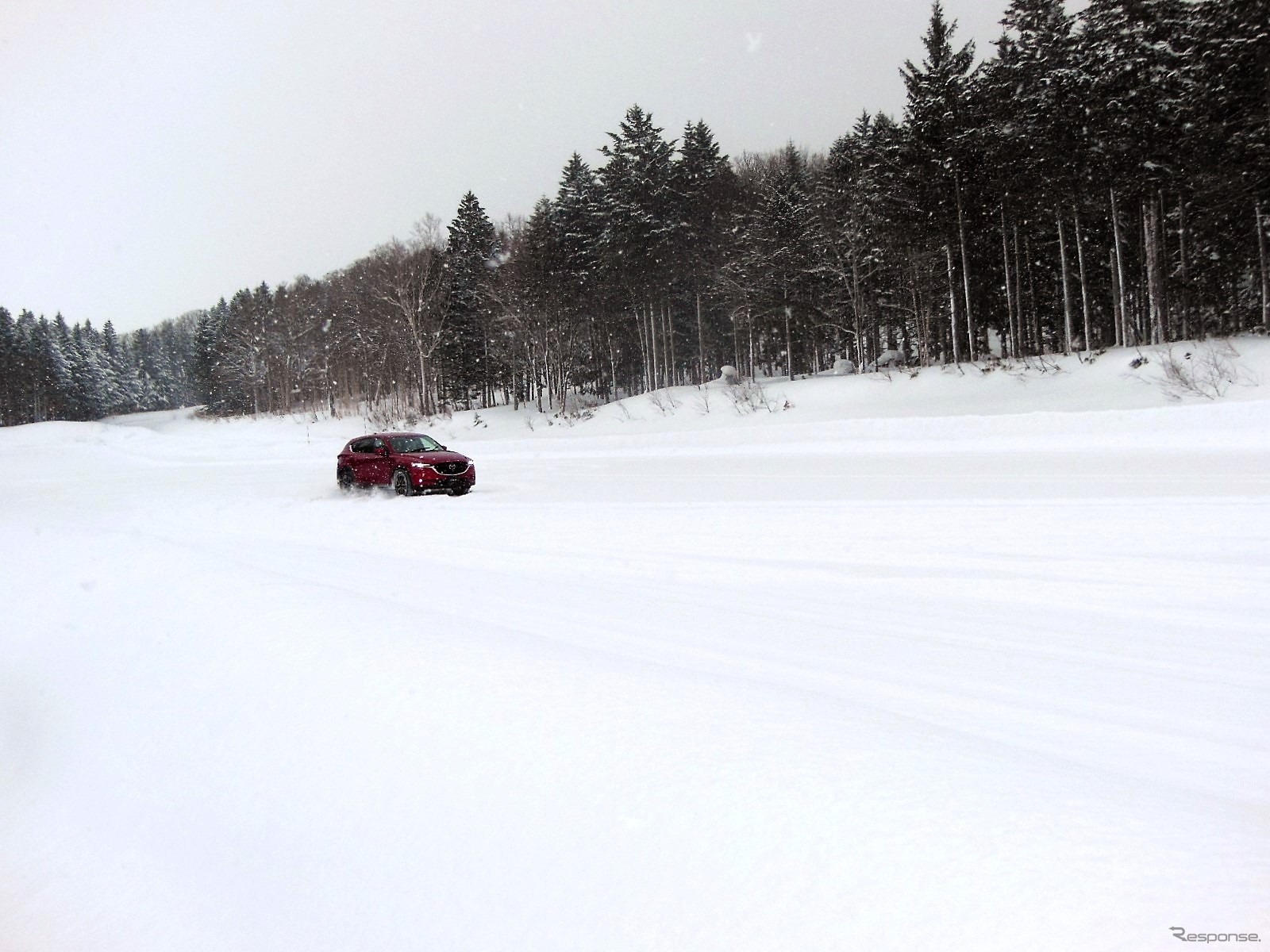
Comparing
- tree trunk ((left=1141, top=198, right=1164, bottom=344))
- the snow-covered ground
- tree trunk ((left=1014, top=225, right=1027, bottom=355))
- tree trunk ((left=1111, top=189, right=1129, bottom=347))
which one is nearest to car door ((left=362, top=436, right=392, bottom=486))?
the snow-covered ground

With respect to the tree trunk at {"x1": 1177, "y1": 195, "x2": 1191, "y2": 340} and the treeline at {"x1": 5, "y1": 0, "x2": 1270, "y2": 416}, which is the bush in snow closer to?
the treeline at {"x1": 5, "y1": 0, "x2": 1270, "y2": 416}

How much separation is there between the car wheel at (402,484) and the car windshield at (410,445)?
2.39ft

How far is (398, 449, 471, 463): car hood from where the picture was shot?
16859 millimetres

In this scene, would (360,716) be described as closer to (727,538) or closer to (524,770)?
(524,770)

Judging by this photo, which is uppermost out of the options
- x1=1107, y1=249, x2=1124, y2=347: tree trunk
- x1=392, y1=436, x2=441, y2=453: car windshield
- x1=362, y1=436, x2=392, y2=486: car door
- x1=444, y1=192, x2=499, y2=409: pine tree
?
x1=444, y1=192, x2=499, y2=409: pine tree

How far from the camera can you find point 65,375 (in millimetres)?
87938

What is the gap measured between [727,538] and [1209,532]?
5.26m

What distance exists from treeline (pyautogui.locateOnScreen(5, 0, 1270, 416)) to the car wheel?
2585cm

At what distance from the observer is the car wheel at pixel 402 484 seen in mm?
16984

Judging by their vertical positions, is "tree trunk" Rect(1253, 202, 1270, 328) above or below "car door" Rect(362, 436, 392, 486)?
above

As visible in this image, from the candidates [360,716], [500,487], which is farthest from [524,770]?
[500,487]

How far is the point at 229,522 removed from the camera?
1341 cm

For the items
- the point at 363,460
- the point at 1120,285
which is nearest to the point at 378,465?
the point at 363,460

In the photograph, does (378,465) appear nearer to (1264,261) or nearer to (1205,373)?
(1205,373)
